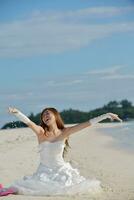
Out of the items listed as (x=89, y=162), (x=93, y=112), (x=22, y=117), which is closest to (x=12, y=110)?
(x=22, y=117)

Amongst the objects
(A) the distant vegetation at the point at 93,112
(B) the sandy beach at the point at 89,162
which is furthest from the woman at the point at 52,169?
(A) the distant vegetation at the point at 93,112

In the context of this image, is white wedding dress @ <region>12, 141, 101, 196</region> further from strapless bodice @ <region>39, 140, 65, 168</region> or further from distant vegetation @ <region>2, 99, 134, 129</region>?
distant vegetation @ <region>2, 99, 134, 129</region>

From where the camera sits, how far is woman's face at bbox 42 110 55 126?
693 centimetres

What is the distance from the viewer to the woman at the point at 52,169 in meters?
6.71

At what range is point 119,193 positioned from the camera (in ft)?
23.2

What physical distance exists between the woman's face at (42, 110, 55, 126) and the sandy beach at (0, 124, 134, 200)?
84 centimetres

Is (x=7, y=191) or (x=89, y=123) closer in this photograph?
(x=7, y=191)

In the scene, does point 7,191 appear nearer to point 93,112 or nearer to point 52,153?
point 52,153

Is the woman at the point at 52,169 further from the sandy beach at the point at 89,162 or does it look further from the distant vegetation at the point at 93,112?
the distant vegetation at the point at 93,112

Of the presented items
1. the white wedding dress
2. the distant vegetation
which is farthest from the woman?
the distant vegetation

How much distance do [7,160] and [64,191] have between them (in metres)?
3.44

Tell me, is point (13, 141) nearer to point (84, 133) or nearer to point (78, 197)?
point (84, 133)

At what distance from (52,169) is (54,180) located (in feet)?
0.50

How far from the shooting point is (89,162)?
10.1 m
